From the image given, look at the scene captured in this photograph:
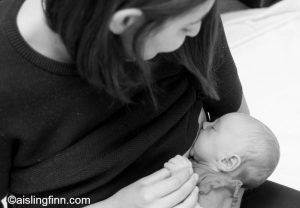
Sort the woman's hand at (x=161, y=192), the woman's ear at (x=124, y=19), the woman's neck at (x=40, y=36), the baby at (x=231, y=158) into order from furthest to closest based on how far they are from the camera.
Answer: the baby at (x=231, y=158) → the woman's hand at (x=161, y=192) → the woman's neck at (x=40, y=36) → the woman's ear at (x=124, y=19)

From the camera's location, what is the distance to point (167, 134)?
2.71ft

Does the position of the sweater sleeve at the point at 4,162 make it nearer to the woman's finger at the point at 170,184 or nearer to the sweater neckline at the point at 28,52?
the sweater neckline at the point at 28,52

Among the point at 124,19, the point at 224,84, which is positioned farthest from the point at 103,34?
the point at 224,84

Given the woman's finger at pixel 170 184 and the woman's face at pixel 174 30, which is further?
the woman's finger at pixel 170 184

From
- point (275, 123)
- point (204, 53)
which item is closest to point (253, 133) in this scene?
point (204, 53)

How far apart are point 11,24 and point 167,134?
37 cm

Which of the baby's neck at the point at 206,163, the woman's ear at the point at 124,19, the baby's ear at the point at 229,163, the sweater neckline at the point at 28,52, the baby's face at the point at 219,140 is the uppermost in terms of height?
the woman's ear at the point at 124,19

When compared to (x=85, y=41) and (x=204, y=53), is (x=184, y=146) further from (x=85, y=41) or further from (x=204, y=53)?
(x=85, y=41)

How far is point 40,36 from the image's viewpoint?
2.05 ft

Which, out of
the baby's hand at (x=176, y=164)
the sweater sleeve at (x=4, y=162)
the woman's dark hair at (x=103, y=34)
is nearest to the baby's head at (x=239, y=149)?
the baby's hand at (x=176, y=164)

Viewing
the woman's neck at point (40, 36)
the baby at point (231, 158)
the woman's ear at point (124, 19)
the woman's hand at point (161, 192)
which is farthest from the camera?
the baby at point (231, 158)

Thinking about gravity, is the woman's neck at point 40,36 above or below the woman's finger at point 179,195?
above

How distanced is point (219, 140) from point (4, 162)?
467mm

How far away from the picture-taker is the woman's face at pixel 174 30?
545mm
